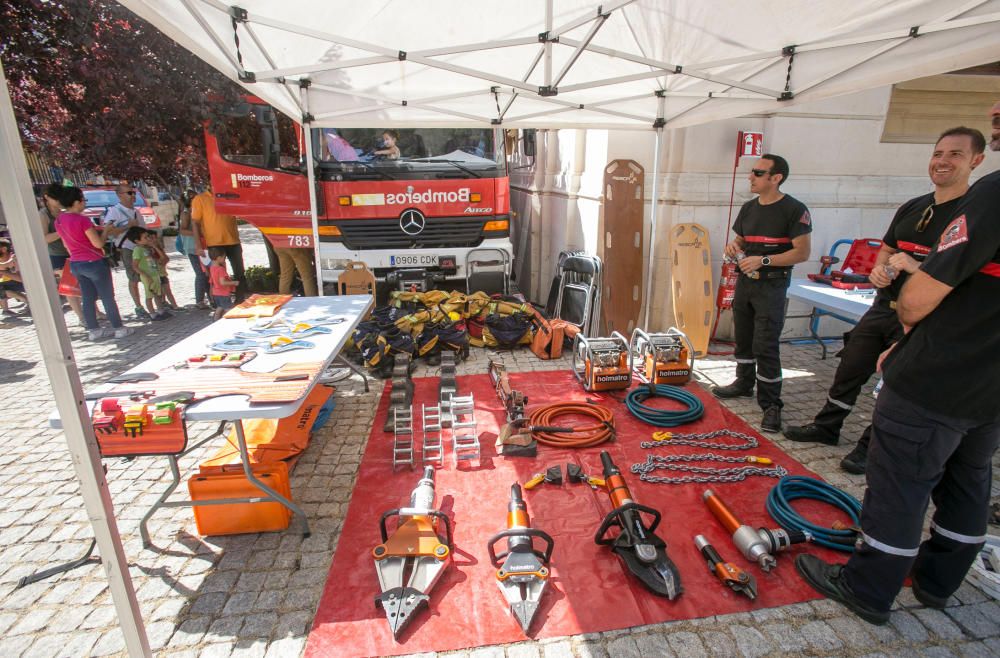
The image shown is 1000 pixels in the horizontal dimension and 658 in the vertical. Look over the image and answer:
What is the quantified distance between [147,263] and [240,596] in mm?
6765

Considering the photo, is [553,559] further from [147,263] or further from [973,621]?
[147,263]

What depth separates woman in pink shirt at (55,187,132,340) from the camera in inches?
243

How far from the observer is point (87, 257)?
6344mm

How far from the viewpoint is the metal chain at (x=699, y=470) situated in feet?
11.6

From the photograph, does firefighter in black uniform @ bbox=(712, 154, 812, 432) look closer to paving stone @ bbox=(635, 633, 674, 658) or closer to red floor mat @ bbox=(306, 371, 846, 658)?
red floor mat @ bbox=(306, 371, 846, 658)

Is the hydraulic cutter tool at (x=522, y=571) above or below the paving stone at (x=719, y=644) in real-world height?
above

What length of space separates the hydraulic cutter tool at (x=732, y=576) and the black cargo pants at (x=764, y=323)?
6.74 ft

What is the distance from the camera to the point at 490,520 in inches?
123

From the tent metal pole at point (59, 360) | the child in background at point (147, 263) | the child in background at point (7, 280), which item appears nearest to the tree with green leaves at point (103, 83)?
the child in background at point (147, 263)

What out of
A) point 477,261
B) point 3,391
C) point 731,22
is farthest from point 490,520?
point 3,391

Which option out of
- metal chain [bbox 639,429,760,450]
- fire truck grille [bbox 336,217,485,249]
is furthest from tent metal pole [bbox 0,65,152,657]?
fire truck grille [bbox 336,217,485,249]

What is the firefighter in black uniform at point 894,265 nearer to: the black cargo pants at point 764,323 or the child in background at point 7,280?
the black cargo pants at point 764,323

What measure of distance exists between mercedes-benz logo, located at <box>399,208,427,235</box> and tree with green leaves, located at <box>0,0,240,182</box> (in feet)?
9.85

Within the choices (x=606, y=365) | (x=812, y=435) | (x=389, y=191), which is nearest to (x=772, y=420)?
(x=812, y=435)
